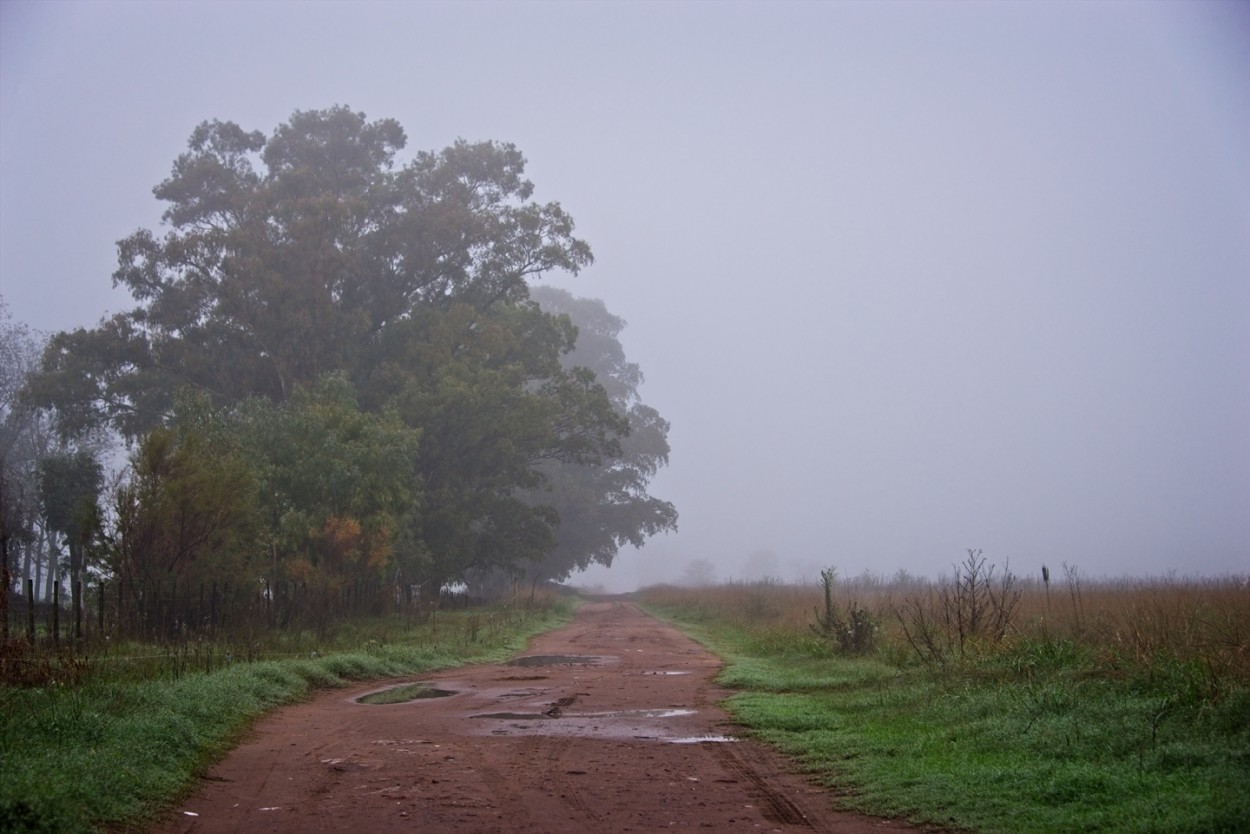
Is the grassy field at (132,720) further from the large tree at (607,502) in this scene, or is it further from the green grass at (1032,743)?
the large tree at (607,502)

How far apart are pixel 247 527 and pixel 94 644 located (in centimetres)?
968

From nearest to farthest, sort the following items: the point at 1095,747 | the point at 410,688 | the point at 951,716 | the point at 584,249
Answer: the point at 1095,747, the point at 951,716, the point at 410,688, the point at 584,249

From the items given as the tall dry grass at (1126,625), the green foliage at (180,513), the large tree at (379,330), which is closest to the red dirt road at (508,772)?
the tall dry grass at (1126,625)

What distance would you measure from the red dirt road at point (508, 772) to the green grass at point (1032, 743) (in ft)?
1.78

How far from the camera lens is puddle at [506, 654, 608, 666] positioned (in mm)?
19703

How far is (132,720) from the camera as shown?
8.78 metres

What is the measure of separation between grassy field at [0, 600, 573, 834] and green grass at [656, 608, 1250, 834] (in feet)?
17.0

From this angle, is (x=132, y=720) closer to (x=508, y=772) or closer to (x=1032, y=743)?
(x=508, y=772)

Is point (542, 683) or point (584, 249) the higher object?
point (584, 249)

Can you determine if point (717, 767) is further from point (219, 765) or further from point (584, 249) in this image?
point (584, 249)

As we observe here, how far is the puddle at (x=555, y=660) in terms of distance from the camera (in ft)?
64.6

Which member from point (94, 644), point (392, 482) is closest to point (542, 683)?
point (94, 644)

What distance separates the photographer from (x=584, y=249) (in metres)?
44.6

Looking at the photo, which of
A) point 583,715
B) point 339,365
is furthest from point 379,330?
point 583,715
